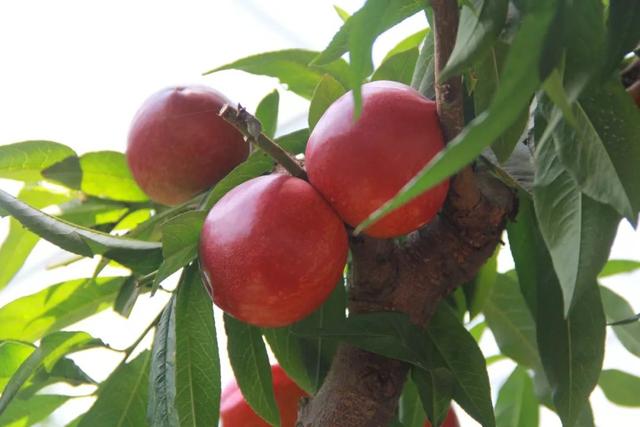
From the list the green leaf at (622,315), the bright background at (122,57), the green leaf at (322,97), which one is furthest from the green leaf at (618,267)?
the bright background at (122,57)

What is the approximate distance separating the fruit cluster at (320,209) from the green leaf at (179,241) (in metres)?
0.01

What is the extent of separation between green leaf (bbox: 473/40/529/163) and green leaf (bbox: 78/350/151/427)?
243 mm

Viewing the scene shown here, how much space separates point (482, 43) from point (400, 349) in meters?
0.18

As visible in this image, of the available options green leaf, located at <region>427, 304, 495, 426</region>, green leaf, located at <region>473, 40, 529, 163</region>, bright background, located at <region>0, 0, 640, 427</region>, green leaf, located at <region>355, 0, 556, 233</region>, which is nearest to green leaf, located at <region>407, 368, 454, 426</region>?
green leaf, located at <region>427, 304, 495, 426</region>

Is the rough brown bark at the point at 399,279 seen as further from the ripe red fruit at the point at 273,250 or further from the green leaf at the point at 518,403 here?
the green leaf at the point at 518,403

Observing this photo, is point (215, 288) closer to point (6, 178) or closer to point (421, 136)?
point (421, 136)

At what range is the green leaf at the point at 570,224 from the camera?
0.32 metres

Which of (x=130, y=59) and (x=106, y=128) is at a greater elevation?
(x=130, y=59)

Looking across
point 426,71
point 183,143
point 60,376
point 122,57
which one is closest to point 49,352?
point 60,376

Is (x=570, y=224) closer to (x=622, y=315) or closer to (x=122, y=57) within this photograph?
(x=622, y=315)

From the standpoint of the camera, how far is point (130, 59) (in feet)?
7.06

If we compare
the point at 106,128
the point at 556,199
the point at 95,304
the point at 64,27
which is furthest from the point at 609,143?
the point at 106,128

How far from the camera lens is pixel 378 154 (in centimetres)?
37

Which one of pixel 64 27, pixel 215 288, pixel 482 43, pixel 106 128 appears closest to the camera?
pixel 482 43
